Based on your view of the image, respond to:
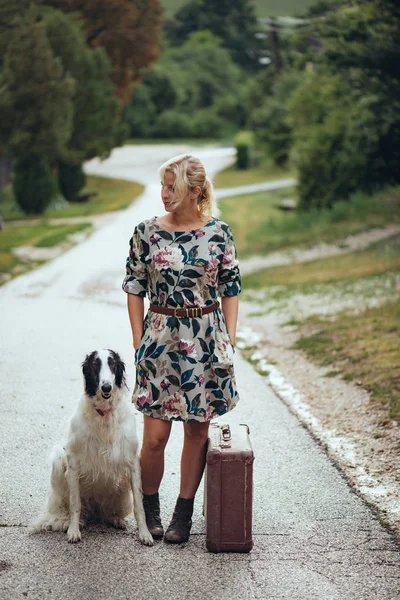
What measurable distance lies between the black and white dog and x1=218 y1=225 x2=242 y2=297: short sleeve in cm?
73

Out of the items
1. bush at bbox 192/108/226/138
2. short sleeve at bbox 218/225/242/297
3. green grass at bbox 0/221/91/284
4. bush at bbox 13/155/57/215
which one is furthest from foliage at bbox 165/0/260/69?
short sleeve at bbox 218/225/242/297

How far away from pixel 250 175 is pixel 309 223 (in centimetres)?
2283

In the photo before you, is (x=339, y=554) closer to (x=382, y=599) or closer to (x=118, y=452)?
(x=382, y=599)

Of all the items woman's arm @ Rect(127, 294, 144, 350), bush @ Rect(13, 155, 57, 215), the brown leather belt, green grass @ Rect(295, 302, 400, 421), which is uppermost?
the brown leather belt

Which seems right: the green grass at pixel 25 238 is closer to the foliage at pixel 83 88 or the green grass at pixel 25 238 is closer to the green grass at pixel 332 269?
the green grass at pixel 332 269

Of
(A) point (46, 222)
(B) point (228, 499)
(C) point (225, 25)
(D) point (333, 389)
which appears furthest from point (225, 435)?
(C) point (225, 25)

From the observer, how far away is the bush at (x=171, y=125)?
74000 mm

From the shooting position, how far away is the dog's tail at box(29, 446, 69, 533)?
5410mm

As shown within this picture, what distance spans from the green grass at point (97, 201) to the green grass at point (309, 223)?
5.32 m

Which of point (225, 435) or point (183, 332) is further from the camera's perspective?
point (225, 435)

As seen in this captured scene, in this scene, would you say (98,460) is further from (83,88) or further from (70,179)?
(70,179)

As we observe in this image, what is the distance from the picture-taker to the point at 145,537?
17.2ft

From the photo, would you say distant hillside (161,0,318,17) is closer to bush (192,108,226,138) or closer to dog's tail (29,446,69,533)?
bush (192,108,226,138)

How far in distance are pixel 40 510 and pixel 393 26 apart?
805 inches
